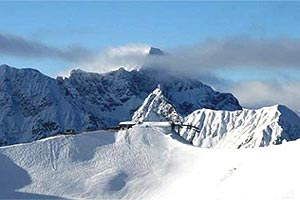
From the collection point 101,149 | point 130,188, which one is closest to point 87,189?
point 130,188

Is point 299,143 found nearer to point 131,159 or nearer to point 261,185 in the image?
point 261,185

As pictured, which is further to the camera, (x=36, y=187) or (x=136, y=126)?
(x=136, y=126)

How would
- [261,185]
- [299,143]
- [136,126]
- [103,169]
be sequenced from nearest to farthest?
[261,185] → [299,143] → [103,169] → [136,126]

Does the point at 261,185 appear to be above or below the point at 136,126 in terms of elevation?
below

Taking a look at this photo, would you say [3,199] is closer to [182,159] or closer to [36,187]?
[36,187]

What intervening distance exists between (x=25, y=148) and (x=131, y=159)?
11.0 metres

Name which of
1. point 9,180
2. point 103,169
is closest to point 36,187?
point 9,180

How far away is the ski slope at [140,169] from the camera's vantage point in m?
63.1

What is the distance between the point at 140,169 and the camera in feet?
238

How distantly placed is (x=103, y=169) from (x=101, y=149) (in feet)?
15.7

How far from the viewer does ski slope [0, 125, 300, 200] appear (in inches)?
2484

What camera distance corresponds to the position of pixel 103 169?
72500mm

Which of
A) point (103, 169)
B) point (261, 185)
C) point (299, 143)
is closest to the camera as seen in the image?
point (261, 185)

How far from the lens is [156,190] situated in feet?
223
